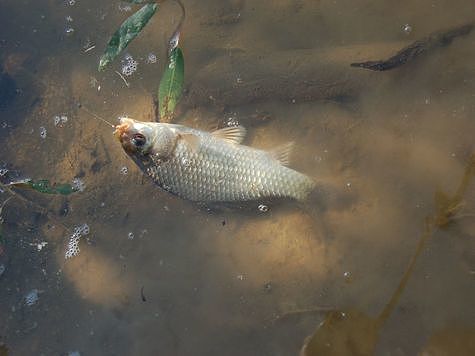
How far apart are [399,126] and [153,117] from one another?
1582mm

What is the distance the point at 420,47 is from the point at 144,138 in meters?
1.68

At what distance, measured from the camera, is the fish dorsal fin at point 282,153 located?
2.79m

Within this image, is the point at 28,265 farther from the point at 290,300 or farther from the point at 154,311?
the point at 290,300

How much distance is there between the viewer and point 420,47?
105 inches

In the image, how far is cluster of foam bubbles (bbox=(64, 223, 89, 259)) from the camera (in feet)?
10.4

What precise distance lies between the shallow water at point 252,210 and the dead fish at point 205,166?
0.81 ft

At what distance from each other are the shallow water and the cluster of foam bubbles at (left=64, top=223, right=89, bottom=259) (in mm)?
47

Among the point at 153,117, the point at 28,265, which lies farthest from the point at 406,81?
the point at 28,265

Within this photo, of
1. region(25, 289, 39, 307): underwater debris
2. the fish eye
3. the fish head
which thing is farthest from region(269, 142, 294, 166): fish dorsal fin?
region(25, 289, 39, 307): underwater debris

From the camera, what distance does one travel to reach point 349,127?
279 cm

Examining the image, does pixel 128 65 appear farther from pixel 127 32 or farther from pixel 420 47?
pixel 420 47

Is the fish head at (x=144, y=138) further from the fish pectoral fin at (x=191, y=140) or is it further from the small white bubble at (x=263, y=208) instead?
the small white bubble at (x=263, y=208)

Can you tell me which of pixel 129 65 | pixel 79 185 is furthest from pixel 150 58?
pixel 79 185

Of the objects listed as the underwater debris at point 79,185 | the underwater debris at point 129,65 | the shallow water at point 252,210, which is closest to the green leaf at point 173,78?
the shallow water at point 252,210
